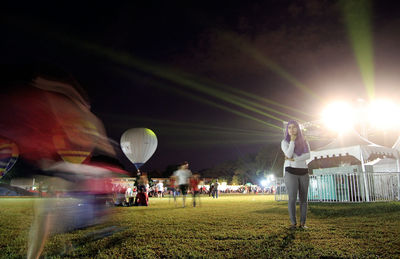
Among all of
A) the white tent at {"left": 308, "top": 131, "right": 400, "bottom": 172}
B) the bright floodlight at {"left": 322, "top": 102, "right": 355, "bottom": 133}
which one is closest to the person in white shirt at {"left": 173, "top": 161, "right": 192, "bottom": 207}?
the white tent at {"left": 308, "top": 131, "right": 400, "bottom": 172}

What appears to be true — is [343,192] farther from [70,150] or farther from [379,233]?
[70,150]

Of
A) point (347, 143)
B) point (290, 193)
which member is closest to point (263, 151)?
point (347, 143)

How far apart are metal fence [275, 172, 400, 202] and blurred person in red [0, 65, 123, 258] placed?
1216cm

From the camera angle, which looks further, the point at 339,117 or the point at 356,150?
the point at 339,117

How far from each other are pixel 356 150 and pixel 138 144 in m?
24.1

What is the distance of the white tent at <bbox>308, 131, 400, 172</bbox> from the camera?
552 inches

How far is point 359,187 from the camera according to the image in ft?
41.1

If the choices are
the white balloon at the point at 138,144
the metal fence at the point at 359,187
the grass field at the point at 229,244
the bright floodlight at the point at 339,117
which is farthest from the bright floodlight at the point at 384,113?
the white balloon at the point at 138,144

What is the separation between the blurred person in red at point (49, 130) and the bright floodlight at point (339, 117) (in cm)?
1640

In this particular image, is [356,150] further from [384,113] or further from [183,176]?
[183,176]

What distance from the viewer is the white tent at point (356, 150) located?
1402 centimetres

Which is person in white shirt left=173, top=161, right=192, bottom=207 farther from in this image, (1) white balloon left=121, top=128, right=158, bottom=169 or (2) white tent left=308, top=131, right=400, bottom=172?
(1) white balloon left=121, top=128, right=158, bottom=169

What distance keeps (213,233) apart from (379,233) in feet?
8.86

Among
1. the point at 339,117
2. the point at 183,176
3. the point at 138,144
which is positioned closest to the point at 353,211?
the point at 183,176
